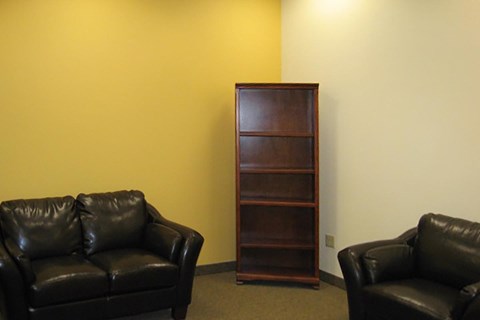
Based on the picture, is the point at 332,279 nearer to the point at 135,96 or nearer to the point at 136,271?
the point at 136,271

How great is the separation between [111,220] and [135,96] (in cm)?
118

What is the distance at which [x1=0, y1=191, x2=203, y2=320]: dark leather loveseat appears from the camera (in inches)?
116

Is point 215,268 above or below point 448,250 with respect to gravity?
below

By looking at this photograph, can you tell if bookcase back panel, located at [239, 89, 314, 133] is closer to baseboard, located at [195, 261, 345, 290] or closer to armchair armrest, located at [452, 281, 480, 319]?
baseboard, located at [195, 261, 345, 290]

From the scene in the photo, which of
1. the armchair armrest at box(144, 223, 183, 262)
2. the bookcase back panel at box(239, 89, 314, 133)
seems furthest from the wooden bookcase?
the armchair armrest at box(144, 223, 183, 262)

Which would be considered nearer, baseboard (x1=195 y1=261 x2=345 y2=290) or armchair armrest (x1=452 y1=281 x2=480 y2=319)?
armchair armrest (x1=452 y1=281 x2=480 y2=319)

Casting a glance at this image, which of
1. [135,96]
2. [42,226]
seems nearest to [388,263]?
[42,226]

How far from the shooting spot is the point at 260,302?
3.79 metres

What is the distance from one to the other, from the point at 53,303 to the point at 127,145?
1.63 m

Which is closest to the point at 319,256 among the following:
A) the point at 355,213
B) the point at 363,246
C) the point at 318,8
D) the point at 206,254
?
the point at 355,213

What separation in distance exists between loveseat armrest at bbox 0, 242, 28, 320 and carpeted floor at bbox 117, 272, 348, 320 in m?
0.80

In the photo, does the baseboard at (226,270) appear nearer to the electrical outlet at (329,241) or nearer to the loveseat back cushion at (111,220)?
the electrical outlet at (329,241)

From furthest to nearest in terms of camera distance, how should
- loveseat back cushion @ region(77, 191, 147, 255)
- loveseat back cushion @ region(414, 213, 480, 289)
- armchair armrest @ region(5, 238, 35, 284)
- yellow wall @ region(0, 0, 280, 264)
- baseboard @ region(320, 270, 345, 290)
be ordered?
1. baseboard @ region(320, 270, 345, 290)
2. yellow wall @ region(0, 0, 280, 264)
3. loveseat back cushion @ region(77, 191, 147, 255)
4. armchair armrest @ region(5, 238, 35, 284)
5. loveseat back cushion @ region(414, 213, 480, 289)

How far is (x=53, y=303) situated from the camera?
299 centimetres
